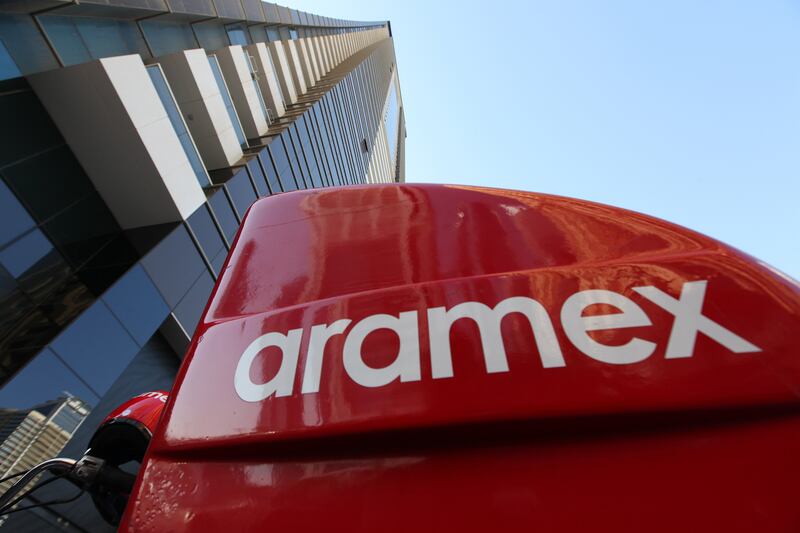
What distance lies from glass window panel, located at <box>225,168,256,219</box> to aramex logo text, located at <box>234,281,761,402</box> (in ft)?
Result: 40.9

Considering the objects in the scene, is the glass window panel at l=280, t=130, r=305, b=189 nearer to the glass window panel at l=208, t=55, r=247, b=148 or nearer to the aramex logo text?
the glass window panel at l=208, t=55, r=247, b=148

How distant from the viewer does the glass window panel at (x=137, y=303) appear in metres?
8.60

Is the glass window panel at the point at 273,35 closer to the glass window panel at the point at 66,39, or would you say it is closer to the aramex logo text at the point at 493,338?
the glass window panel at the point at 66,39

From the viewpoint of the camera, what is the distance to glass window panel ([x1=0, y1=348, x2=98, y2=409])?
607 cm

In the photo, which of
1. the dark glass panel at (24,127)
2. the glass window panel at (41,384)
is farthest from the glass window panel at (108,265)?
the dark glass panel at (24,127)

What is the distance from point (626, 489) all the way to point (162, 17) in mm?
16689

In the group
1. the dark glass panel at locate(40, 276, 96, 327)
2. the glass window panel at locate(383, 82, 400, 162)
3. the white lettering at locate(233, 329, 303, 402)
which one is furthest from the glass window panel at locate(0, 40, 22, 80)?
the glass window panel at locate(383, 82, 400, 162)

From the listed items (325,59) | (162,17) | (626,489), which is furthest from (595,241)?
(325,59)

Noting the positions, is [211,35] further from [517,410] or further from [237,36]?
[517,410]

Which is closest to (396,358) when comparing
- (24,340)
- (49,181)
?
(24,340)

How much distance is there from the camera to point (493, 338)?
5.49 ft

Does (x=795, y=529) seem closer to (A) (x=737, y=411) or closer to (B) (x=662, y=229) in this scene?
(A) (x=737, y=411)

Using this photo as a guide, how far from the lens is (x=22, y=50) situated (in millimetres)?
7930

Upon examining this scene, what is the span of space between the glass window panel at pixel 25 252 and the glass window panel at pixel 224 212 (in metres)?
4.57
